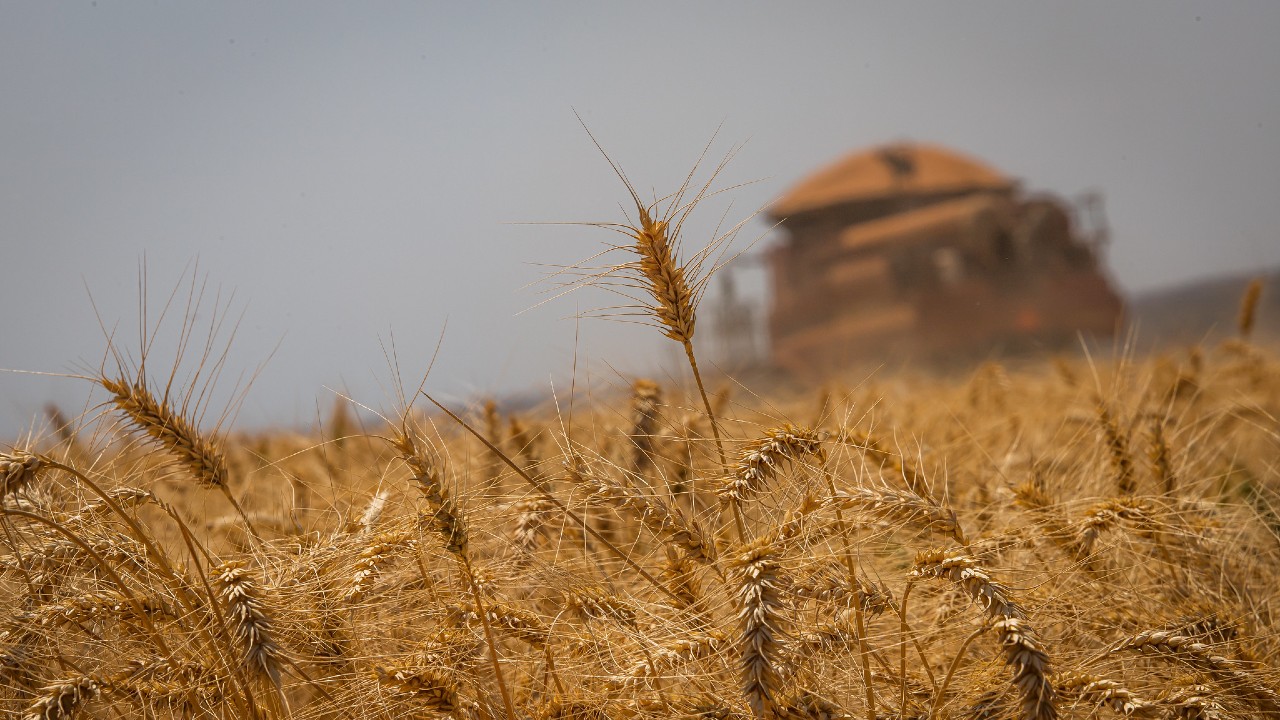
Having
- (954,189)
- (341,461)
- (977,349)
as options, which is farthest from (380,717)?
(954,189)

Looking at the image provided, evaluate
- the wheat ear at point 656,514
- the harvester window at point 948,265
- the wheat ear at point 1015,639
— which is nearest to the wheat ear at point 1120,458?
the wheat ear at point 1015,639

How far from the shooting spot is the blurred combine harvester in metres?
20.8

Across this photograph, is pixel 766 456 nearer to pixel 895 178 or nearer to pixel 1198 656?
pixel 1198 656

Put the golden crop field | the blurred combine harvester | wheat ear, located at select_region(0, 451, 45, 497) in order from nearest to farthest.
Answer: the golden crop field < wheat ear, located at select_region(0, 451, 45, 497) < the blurred combine harvester

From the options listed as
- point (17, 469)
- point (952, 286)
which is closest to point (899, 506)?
point (17, 469)

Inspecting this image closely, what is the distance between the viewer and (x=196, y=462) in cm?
183

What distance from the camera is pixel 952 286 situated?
2114 cm

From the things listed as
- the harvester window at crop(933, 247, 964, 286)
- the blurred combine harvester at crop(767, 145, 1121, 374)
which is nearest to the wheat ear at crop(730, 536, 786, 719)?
the blurred combine harvester at crop(767, 145, 1121, 374)

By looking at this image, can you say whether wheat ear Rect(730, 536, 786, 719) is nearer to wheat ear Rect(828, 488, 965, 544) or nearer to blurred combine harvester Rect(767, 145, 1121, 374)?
wheat ear Rect(828, 488, 965, 544)

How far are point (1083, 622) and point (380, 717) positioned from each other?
1501 mm

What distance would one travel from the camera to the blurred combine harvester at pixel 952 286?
68.3ft

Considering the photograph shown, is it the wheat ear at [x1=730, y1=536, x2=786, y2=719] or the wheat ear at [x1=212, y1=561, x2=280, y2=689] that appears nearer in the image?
the wheat ear at [x1=730, y1=536, x2=786, y2=719]

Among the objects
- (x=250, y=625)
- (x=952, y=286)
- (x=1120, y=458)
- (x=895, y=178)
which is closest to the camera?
(x=250, y=625)

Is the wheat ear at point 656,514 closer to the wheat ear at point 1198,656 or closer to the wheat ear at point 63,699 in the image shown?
the wheat ear at point 1198,656
